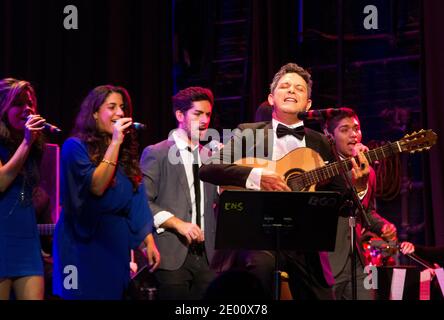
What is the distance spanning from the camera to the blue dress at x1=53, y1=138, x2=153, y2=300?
452 centimetres

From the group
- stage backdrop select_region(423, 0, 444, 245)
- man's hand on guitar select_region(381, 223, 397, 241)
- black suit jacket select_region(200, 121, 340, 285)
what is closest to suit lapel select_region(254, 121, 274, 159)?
black suit jacket select_region(200, 121, 340, 285)

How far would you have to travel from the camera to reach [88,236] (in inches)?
180

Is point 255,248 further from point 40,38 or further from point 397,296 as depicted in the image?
point 40,38

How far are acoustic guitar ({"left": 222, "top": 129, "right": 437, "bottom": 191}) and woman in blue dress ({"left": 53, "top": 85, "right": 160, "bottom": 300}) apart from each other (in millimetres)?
677

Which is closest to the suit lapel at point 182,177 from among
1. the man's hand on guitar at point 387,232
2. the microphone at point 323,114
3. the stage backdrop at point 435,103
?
the microphone at point 323,114

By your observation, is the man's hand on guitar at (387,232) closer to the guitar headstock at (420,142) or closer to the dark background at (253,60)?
the dark background at (253,60)

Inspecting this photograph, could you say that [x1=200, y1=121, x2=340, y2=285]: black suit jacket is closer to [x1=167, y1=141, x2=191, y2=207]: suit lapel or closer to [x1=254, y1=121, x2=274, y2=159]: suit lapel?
[x1=254, y1=121, x2=274, y2=159]: suit lapel

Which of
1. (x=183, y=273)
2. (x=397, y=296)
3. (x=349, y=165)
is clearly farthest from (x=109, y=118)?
(x=397, y=296)

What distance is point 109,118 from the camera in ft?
16.1

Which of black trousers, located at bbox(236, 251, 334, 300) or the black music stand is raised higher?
the black music stand

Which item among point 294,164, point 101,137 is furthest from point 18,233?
point 294,164

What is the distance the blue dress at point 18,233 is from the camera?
4352 millimetres

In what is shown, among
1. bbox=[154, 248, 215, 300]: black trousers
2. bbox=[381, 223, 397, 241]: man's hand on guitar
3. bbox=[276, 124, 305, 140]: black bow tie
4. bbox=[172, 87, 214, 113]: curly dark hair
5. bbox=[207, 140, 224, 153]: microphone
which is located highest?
bbox=[172, 87, 214, 113]: curly dark hair

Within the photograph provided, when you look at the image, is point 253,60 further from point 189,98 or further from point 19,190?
point 19,190
